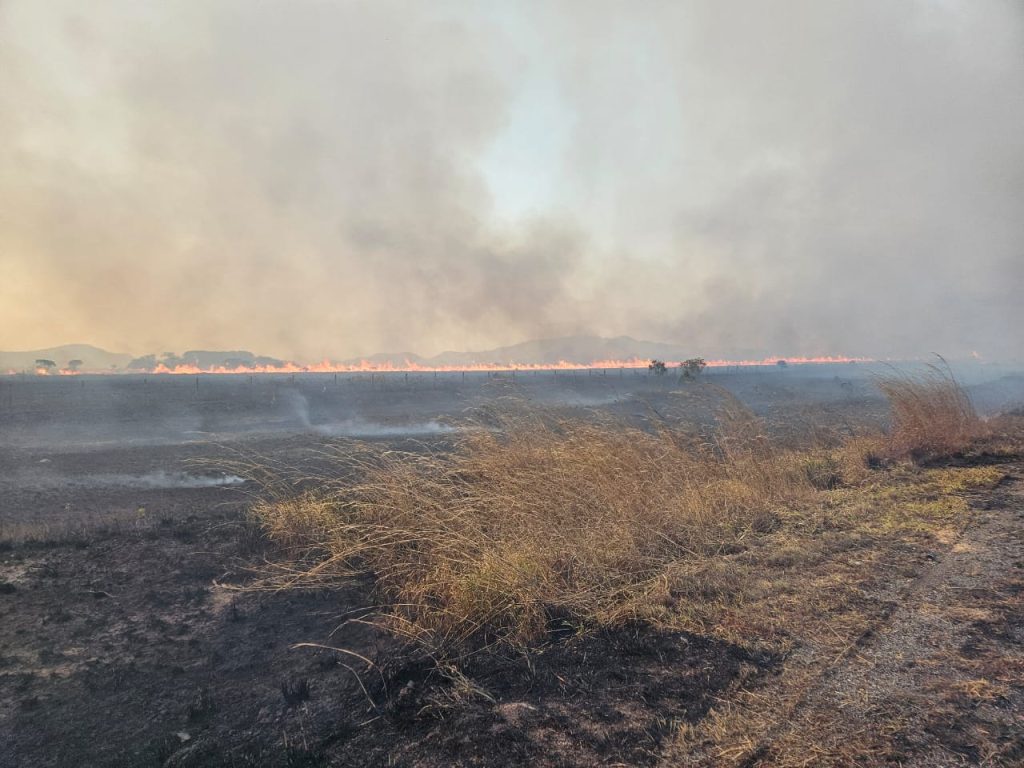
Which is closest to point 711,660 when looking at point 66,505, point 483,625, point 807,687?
point 807,687

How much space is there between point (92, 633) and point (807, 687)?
5.78 metres

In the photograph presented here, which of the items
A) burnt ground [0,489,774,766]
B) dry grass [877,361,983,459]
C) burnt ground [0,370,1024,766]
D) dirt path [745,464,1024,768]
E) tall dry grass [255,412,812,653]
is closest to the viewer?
dirt path [745,464,1024,768]

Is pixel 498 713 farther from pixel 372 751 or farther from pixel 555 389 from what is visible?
pixel 555 389

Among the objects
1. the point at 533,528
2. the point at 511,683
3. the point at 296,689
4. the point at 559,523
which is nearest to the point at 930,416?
the point at 559,523

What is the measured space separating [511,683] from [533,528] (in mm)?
1840

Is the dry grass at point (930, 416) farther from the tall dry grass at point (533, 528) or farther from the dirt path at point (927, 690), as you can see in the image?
the dirt path at point (927, 690)

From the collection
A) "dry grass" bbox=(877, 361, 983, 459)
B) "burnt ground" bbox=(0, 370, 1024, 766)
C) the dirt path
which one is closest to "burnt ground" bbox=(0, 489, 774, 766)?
"burnt ground" bbox=(0, 370, 1024, 766)

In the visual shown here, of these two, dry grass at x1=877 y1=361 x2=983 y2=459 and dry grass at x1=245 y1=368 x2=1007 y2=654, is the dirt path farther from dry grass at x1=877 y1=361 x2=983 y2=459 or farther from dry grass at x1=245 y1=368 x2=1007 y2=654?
dry grass at x1=877 y1=361 x2=983 y2=459

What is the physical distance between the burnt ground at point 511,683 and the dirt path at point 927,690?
0.4 inches

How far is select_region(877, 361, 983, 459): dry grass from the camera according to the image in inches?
320

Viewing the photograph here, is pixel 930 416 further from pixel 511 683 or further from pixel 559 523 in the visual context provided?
pixel 511 683

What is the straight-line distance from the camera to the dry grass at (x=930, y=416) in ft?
26.7

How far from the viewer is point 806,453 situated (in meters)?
9.39

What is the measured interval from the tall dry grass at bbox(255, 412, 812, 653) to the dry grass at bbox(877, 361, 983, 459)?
2048mm
